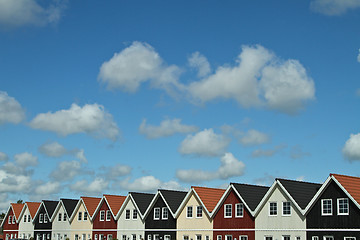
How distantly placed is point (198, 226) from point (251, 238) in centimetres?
776

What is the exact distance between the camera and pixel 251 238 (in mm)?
53562

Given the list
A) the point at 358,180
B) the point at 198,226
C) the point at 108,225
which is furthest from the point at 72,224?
the point at 358,180

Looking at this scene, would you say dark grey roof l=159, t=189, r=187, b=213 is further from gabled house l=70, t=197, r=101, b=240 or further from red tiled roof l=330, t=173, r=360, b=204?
red tiled roof l=330, t=173, r=360, b=204

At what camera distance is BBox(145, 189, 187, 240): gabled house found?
62.7 meters

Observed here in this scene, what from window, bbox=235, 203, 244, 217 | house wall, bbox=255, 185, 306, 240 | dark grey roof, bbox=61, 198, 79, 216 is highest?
dark grey roof, bbox=61, 198, 79, 216

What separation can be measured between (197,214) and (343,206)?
751 inches

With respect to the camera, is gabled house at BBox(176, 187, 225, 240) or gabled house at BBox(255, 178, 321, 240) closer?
gabled house at BBox(255, 178, 321, 240)

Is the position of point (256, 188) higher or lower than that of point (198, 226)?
higher

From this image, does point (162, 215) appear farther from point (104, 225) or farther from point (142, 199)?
point (104, 225)

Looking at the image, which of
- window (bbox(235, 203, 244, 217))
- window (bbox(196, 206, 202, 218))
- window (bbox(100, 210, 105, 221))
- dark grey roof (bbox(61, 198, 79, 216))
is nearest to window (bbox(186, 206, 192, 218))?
window (bbox(196, 206, 202, 218))

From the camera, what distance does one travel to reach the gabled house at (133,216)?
220 ft

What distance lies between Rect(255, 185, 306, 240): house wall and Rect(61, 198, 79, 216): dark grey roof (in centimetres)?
3689

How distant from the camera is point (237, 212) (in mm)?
55312

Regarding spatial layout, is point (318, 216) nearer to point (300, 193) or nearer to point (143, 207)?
point (300, 193)
